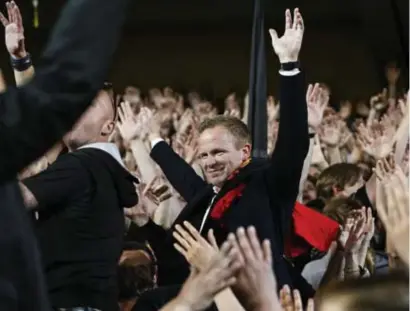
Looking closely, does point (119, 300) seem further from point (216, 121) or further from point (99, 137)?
point (216, 121)

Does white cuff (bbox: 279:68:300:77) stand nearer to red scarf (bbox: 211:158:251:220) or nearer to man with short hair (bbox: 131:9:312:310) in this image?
man with short hair (bbox: 131:9:312:310)

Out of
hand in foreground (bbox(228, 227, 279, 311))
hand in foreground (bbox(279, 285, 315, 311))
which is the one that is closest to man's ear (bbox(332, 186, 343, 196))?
hand in foreground (bbox(279, 285, 315, 311))

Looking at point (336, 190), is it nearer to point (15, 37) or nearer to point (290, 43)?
point (290, 43)

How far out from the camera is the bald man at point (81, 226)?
224cm


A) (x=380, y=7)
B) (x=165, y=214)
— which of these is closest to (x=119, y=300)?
(x=165, y=214)

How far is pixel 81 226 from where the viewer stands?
2283 mm

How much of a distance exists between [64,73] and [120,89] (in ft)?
27.0

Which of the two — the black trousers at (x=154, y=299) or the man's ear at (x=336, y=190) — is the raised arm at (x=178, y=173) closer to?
the black trousers at (x=154, y=299)

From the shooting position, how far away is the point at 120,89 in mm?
9555

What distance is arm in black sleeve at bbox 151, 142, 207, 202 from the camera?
307cm

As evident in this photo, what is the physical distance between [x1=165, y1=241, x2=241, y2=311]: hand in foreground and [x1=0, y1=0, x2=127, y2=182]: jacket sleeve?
35cm

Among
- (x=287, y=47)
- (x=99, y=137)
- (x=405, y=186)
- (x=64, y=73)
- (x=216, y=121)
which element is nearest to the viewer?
(x=64, y=73)

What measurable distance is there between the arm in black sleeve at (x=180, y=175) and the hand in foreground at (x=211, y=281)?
1384 mm

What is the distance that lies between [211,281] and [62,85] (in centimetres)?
42
